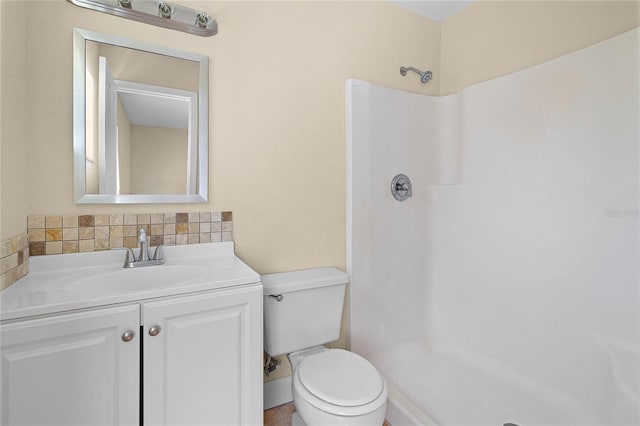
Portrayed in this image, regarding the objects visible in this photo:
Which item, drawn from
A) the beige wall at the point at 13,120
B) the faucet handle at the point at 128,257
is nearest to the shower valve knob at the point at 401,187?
the faucet handle at the point at 128,257

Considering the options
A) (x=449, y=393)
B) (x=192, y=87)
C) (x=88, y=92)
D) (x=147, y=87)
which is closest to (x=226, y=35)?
(x=192, y=87)

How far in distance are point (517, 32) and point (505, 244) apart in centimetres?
119

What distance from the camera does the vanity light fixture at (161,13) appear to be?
1312 millimetres

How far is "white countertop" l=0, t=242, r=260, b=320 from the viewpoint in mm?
920

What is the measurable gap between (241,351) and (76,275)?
27.3 inches

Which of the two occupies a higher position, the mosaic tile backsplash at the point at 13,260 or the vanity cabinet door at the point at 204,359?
the mosaic tile backsplash at the point at 13,260

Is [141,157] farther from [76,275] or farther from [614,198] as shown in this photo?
[614,198]

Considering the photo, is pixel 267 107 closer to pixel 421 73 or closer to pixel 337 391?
pixel 421 73

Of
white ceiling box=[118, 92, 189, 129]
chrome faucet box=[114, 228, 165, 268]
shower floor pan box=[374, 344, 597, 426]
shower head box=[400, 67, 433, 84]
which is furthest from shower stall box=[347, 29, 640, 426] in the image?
chrome faucet box=[114, 228, 165, 268]

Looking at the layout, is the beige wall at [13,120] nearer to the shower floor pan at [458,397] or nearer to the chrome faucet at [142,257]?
the chrome faucet at [142,257]

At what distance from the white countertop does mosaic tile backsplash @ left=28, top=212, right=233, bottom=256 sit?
34 mm

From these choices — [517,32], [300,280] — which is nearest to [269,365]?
[300,280]

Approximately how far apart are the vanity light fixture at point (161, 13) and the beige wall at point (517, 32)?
60.8 inches

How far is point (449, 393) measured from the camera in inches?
71.3
